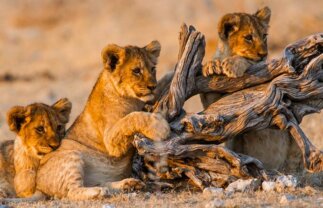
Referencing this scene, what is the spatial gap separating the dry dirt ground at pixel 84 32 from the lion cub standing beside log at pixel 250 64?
19.2 feet

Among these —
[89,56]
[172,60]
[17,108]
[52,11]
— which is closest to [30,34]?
[52,11]

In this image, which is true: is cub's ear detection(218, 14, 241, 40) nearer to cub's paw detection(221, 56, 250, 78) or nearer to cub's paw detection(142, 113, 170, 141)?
cub's paw detection(221, 56, 250, 78)

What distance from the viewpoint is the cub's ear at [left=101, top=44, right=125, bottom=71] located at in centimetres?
809

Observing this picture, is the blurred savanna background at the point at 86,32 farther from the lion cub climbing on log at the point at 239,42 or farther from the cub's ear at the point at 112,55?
the cub's ear at the point at 112,55

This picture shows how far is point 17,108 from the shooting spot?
8.15 m

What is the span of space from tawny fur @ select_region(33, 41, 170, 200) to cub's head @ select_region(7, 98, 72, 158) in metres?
0.10

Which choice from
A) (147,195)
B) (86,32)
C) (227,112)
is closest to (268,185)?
(227,112)

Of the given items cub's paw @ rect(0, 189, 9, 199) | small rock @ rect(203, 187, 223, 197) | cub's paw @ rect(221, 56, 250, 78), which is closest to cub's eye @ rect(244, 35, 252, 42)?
cub's paw @ rect(221, 56, 250, 78)

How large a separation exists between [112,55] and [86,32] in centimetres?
2059

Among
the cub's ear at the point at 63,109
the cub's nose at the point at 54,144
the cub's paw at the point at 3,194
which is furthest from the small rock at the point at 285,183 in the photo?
the cub's paw at the point at 3,194

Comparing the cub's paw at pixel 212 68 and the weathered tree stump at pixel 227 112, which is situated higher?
the cub's paw at pixel 212 68

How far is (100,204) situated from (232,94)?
5.83 feet

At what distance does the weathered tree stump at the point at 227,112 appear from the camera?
25.4ft

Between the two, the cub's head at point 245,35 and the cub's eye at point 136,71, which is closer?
the cub's eye at point 136,71
